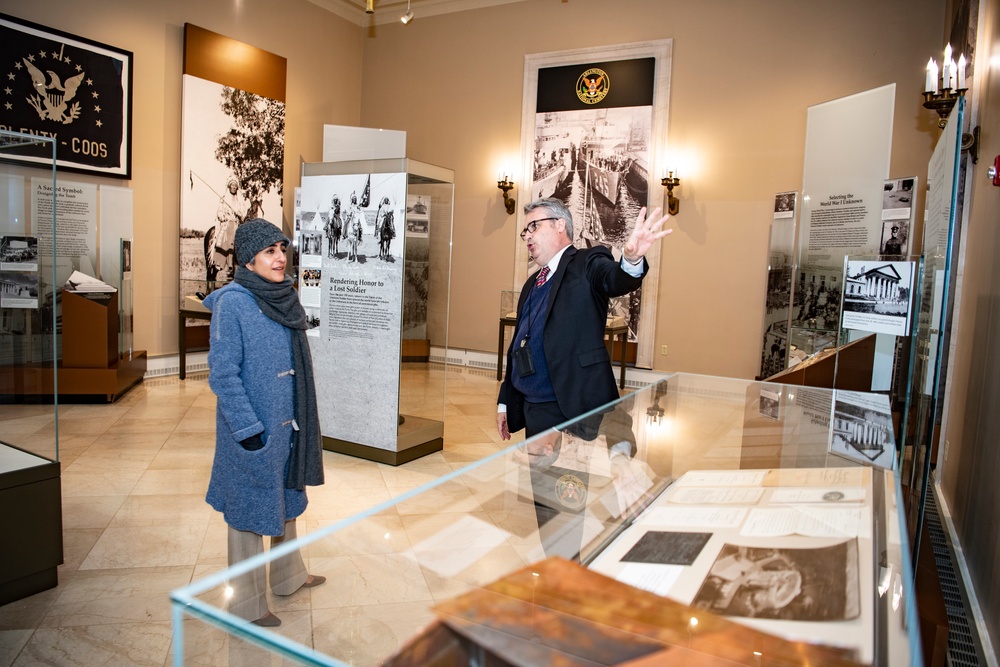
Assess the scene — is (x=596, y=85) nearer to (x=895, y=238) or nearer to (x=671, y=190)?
(x=671, y=190)

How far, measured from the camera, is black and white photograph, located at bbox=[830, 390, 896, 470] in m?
1.79

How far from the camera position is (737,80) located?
7.94 meters

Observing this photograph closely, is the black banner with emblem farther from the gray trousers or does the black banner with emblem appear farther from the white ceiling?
the gray trousers

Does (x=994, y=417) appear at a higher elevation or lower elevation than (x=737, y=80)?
lower

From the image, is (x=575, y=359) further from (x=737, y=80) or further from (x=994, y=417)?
(x=737, y=80)

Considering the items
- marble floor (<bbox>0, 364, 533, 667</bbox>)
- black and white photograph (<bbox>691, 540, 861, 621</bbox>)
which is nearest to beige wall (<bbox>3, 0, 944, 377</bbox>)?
marble floor (<bbox>0, 364, 533, 667</bbox>)

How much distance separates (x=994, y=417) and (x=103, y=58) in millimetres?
8270

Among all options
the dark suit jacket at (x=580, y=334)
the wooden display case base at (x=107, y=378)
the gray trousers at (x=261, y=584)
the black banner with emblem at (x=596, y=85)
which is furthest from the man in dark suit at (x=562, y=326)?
the black banner with emblem at (x=596, y=85)

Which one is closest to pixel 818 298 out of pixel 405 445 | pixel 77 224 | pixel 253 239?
pixel 405 445

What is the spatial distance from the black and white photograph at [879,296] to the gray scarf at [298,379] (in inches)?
112

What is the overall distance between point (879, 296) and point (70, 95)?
7535 millimetres

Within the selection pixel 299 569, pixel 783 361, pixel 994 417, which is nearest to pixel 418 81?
pixel 783 361

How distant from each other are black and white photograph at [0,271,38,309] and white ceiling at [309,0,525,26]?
798 centimetres

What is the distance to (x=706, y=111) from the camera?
26.6ft
